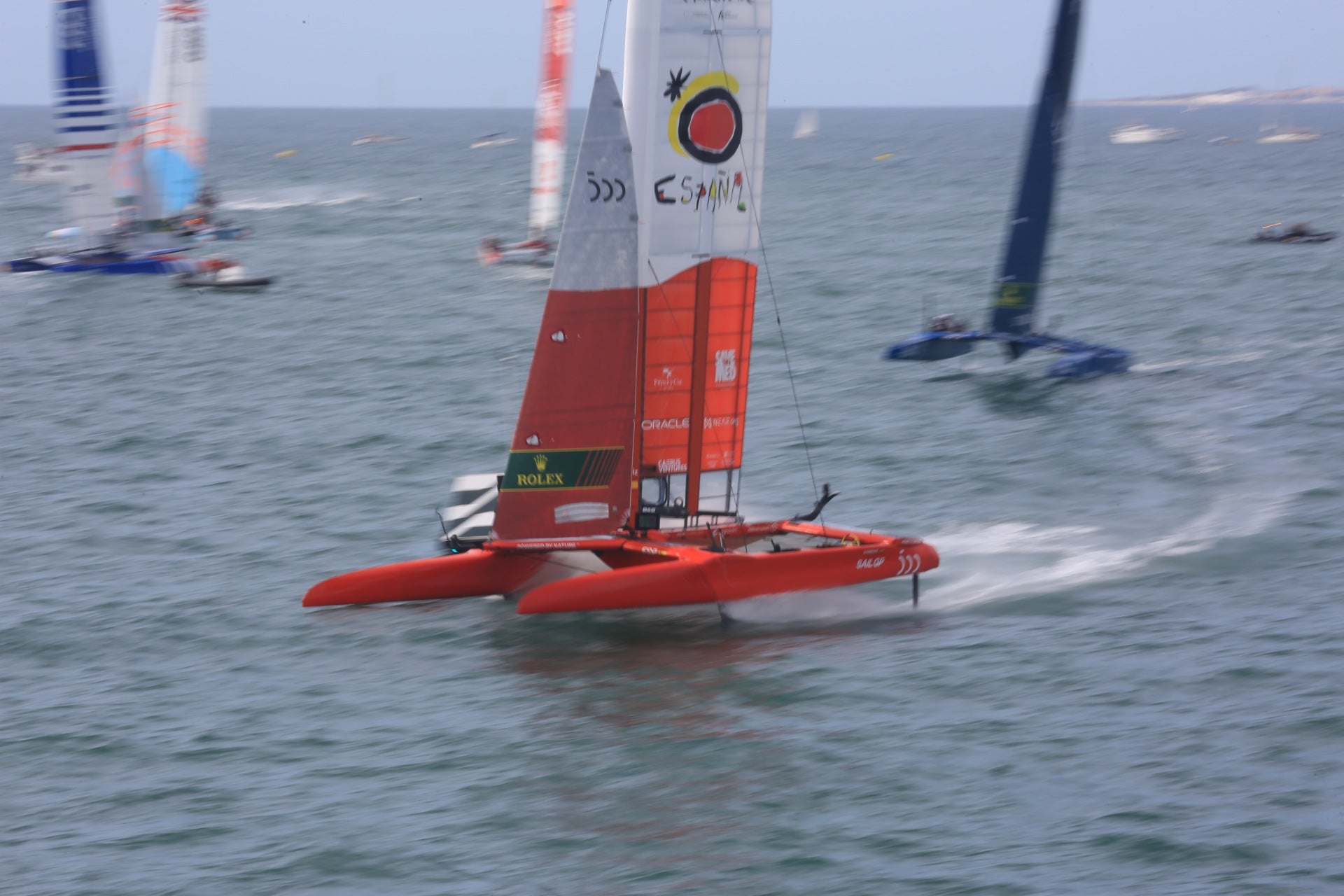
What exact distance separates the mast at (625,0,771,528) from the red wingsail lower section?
16 millimetres

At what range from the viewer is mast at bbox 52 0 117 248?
4922 centimetres

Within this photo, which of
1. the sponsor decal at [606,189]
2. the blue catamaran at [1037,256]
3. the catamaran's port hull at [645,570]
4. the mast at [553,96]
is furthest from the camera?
the mast at [553,96]

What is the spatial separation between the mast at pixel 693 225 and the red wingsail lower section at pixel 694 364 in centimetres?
2

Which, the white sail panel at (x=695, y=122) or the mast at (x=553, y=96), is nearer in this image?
the white sail panel at (x=695, y=122)

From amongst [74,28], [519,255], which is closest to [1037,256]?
[519,255]

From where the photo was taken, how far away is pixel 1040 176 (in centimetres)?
3388

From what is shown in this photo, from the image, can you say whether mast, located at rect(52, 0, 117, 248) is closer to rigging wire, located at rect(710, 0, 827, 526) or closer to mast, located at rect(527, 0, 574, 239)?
mast, located at rect(527, 0, 574, 239)

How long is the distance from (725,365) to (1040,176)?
17579 millimetres

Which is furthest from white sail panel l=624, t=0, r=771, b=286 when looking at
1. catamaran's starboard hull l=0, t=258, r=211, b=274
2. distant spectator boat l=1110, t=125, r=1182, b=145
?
distant spectator boat l=1110, t=125, r=1182, b=145

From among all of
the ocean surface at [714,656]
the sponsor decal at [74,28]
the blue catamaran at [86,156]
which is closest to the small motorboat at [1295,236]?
the ocean surface at [714,656]

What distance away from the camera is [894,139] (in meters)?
193

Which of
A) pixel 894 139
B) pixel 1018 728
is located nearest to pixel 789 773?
pixel 1018 728

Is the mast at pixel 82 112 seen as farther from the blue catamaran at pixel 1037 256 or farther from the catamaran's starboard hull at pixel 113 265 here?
the blue catamaran at pixel 1037 256

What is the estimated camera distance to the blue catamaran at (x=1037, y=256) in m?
33.3
